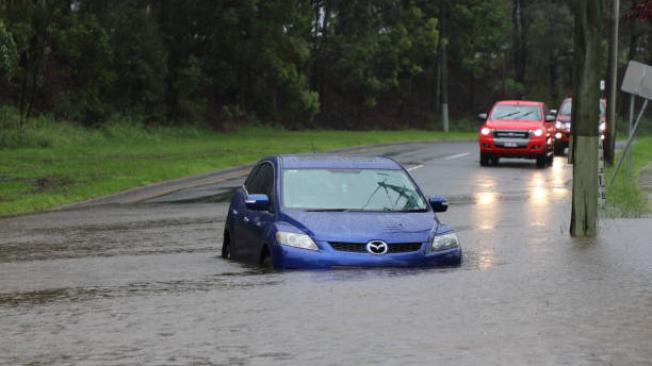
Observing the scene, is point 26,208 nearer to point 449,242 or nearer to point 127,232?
point 127,232

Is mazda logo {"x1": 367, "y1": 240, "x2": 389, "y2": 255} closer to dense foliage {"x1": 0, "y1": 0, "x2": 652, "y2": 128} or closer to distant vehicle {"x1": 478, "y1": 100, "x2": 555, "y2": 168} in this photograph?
dense foliage {"x1": 0, "y1": 0, "x2": 652, "y2": 128}

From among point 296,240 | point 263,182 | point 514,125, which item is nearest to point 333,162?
point 263,182

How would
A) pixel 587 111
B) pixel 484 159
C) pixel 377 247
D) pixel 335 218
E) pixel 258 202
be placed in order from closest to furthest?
pixel 377 247
pixel 335 218
pixel 258 202
pixel 587 111
pixel 484 159

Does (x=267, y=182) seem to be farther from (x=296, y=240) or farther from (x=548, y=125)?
(x=548, y=125)

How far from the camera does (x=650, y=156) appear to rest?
4312 cm

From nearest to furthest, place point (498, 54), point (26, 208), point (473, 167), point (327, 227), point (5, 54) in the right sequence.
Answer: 1. point (327, 227)
2. point (26, 208)
3. point (5, 54)
4. point (473, 167)
5. point (498, 54)

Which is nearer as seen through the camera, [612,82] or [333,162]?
[333,162]

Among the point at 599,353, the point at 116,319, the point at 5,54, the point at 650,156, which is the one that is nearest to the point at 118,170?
the point at 5,54

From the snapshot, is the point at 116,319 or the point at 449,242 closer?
the point at 116,319

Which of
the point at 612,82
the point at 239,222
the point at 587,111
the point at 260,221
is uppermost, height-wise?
the point at 587,111

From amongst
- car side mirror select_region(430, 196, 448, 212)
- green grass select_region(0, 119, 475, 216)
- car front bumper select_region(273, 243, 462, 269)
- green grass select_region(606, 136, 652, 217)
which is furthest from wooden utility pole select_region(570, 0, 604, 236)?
green grass select_region(0, 119, 475, 216)

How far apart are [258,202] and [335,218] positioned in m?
0.94

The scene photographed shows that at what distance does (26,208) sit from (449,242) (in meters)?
13.1

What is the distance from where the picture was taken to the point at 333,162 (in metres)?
14.3
